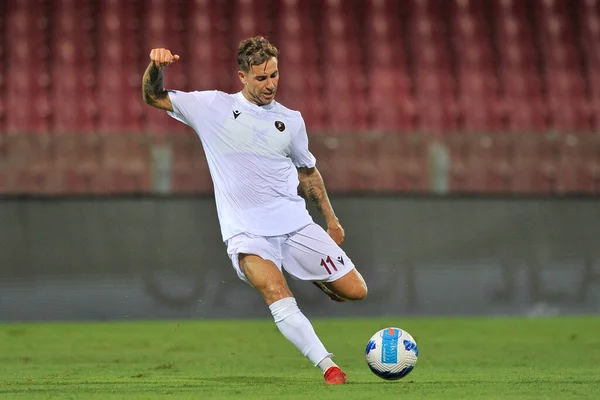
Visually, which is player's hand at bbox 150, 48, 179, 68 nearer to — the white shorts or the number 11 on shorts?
the white shorts

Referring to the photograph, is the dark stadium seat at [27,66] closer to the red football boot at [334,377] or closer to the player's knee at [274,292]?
the player's knee at [274,292]

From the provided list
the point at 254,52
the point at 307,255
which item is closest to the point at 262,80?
the point at 254,52

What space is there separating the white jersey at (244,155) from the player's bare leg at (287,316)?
21 cm

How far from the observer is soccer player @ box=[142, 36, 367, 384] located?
600cm

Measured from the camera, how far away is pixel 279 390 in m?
5.59

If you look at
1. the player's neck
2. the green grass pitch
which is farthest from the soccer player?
the green grass pitch

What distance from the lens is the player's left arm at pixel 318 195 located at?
254 inches

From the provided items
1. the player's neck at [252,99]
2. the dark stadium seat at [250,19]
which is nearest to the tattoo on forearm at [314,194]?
the player's neck at [252,99]

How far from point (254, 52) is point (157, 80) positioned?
1.72 ft

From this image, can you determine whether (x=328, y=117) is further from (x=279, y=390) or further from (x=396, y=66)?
(x=279, y=390)

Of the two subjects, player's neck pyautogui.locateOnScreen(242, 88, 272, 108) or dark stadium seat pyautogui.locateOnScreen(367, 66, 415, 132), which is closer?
player's neck pyautogui.locateOnScreen(242, 88, 272, 108)

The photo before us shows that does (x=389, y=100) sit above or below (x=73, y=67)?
below

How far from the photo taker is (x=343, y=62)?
13227mm

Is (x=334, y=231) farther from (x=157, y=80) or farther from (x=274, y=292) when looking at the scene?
(x=157, y=80)
